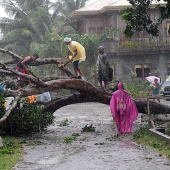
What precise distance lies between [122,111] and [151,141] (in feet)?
8.56

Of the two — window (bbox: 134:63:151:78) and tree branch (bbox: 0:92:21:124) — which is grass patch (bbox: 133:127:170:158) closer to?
tree branch (bbox: 0:92:21:124)

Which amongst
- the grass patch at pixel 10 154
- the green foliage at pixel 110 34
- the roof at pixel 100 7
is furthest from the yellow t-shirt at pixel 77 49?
the roof at pixel 100 7

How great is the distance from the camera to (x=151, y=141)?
1216 cm

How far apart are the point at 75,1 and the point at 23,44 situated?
7719mm

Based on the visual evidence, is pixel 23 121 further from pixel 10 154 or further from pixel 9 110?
pixel 10 154

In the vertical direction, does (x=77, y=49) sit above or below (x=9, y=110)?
above

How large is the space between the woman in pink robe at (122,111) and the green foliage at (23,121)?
89.9 inches

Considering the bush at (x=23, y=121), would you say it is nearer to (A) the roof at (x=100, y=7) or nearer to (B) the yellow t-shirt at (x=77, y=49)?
(B) the yellow t-shirt at (x=77, y=49)

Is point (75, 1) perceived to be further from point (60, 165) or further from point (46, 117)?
point (60, 165)

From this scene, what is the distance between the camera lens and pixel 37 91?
14055 mm

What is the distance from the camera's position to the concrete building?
1459 inches

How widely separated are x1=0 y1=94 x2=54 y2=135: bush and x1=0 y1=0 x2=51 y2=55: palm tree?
27883 mm

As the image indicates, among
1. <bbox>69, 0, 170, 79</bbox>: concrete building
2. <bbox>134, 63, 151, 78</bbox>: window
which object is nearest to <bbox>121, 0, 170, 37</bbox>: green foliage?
<bbox>69, 0, 170, 79</bbox>: concrete building

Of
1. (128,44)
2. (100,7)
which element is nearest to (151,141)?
(128,44)
